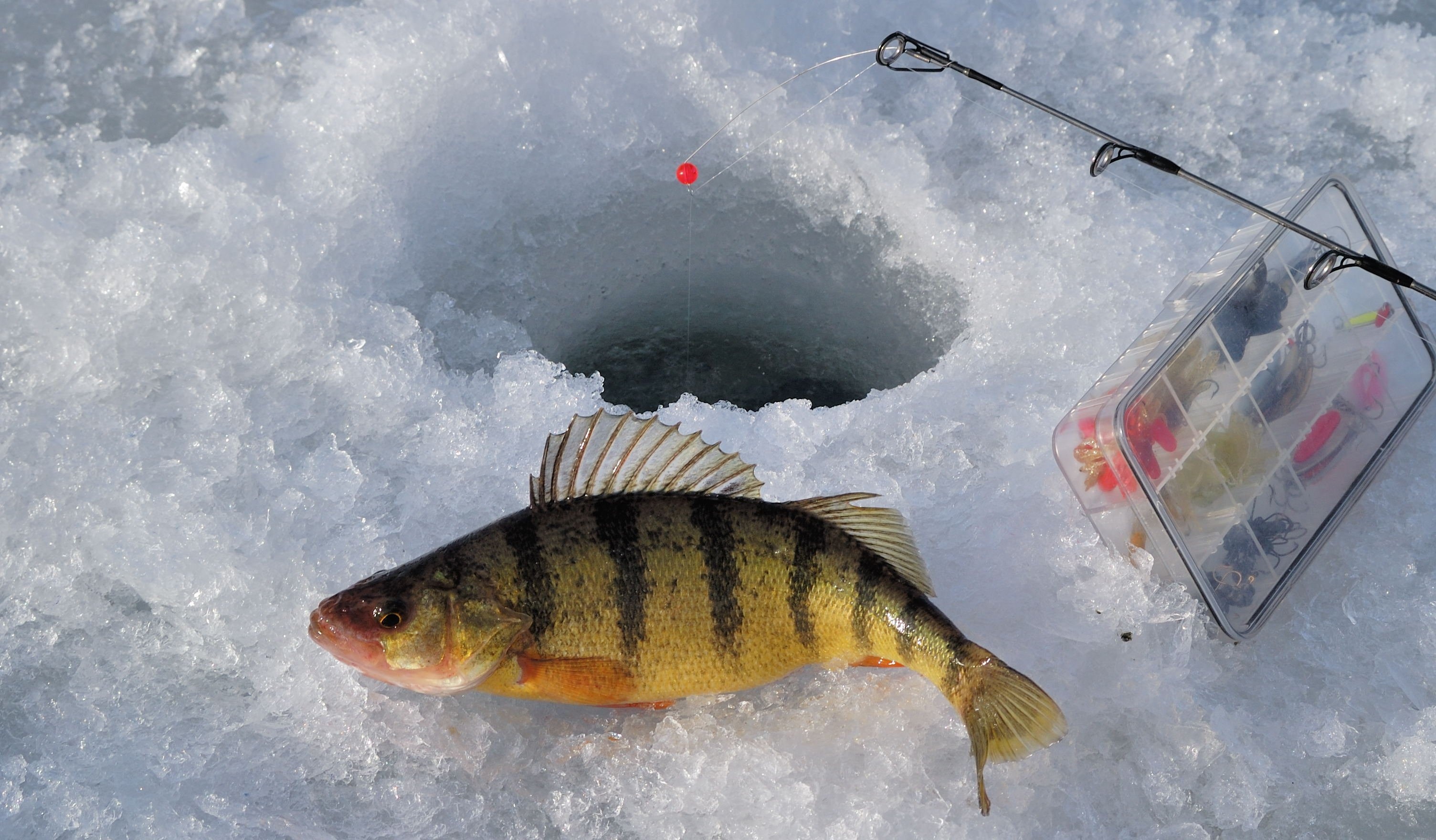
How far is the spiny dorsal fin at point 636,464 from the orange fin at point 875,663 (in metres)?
0.42

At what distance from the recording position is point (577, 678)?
2.04 meters

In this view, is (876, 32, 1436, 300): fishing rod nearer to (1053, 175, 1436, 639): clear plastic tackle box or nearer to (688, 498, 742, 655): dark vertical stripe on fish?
(1053, 175, 1436, 639): clear plastic tackle box

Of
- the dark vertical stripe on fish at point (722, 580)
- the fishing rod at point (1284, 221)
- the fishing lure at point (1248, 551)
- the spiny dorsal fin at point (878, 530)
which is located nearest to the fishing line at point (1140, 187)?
the fishing rod at point (1284, 221)

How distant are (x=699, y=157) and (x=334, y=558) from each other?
185cm

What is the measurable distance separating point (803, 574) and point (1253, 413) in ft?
4.07

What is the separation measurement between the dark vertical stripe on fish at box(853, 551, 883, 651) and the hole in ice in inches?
55.3

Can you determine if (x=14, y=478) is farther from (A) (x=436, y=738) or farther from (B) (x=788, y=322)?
(B) (x=788, y=322)

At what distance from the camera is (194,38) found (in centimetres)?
363

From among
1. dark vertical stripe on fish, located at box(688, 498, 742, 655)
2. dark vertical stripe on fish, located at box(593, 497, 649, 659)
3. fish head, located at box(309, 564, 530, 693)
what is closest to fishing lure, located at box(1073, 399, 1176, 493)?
dark vertical stripe on fish, located at box(688, 498, 742, 655)

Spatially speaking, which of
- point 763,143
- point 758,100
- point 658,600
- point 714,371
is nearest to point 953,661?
point 658,600

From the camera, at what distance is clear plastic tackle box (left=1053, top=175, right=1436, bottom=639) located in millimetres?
2342

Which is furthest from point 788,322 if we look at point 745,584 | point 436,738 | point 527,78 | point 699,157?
point 436,738

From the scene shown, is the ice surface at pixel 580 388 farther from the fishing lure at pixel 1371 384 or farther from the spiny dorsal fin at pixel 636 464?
the spiny dorsal fin at pixel 636 464

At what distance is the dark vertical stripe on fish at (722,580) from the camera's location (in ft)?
6.71
